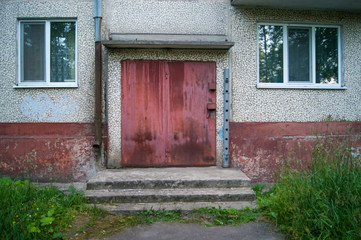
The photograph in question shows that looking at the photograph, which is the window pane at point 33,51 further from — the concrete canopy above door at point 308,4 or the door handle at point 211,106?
the concrete canopy above door at point 308,4

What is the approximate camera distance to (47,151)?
4.77 metres

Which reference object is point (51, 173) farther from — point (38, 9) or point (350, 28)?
point (350, 28)

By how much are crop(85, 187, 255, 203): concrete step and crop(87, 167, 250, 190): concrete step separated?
122mm

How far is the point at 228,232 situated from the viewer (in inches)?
116

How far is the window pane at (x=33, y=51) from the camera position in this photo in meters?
5.06

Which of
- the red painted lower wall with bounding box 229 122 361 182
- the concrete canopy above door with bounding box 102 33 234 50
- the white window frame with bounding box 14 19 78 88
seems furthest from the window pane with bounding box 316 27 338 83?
the white window frame with bounding box 14 19 78 88

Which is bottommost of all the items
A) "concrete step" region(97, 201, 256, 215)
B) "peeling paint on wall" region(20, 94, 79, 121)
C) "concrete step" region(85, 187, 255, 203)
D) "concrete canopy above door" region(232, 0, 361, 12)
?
"concrete step" region(97, 201, 256, 215)

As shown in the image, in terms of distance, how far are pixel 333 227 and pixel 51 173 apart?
472cm

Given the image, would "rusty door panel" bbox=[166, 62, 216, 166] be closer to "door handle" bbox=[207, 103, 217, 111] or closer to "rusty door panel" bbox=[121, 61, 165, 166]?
"door handle" bbox=[207, 103, 217, 111]

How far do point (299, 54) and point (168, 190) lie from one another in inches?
158

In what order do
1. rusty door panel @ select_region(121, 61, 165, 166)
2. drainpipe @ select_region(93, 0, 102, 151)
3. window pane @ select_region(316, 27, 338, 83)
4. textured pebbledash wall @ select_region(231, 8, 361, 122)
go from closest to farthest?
drainpipe @ select_region(93, 0, 102, 151) → rusty door panel @ select_region(121, 61, 165, 166) → textured pebbledash wall @ select_region(231, 8, 361, 122) → window pane @ select_region(316, 27, 338, 83)

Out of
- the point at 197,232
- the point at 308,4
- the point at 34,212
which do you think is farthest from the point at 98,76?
the point at 308,4

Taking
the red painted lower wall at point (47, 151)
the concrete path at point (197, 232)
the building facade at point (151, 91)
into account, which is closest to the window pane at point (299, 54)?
the building facade at point (151, 91)

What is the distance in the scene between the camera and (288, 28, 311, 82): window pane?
17.3ft
